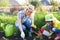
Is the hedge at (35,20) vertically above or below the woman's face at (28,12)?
below

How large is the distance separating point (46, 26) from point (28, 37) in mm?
222

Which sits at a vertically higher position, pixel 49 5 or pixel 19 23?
pixel 49 5

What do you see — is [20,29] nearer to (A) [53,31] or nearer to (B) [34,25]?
(B) [34,25]

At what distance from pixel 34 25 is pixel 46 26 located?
0.12 m

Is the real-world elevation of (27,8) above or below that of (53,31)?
above

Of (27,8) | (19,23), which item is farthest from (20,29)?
(27,8)

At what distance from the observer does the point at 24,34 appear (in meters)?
2.25

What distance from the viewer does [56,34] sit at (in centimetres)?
221

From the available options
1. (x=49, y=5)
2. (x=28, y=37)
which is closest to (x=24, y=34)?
(x=28, y=37)

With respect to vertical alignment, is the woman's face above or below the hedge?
above

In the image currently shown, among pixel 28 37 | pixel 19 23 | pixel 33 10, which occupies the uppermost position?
pixel 33 10

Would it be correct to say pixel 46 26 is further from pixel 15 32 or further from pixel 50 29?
pixel 15 32

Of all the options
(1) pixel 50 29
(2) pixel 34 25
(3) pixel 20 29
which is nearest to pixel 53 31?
(1) pixel 50 29

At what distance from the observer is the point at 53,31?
7.26ft
